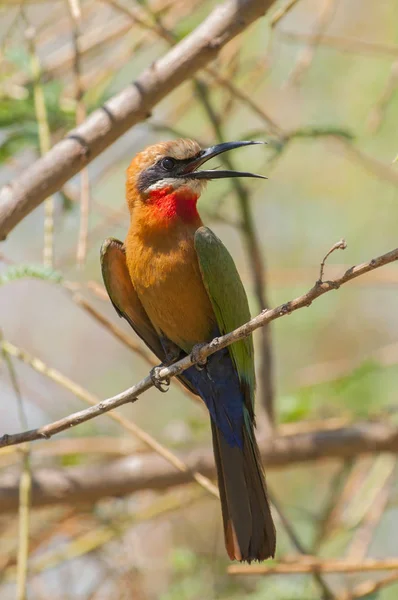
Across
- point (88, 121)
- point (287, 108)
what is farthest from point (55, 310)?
point (88, 121)

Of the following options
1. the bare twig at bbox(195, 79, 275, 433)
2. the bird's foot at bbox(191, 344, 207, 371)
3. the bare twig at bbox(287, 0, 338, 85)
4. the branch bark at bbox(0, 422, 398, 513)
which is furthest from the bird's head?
the branch bark at bbox(0, 422, 398, 513)

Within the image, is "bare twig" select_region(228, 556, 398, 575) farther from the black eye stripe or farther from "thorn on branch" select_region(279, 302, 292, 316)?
the black eye stripe

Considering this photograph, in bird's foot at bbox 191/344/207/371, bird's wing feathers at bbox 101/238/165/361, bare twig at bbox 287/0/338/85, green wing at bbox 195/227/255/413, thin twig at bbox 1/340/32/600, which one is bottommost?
thin twig at bbox 1/340/32/600

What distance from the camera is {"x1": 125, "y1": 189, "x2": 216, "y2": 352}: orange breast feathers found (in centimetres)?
336

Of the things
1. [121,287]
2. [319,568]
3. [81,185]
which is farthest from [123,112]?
[319,568]

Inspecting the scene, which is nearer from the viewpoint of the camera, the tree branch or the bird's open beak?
the tree branch

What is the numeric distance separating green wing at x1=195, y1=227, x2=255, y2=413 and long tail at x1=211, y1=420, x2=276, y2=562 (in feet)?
0.92

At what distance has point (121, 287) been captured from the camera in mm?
3510

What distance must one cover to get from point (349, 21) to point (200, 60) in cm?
427

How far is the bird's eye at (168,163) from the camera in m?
3.68

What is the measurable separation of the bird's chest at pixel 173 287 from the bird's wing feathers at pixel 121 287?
7 cm

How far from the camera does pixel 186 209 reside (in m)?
3.54

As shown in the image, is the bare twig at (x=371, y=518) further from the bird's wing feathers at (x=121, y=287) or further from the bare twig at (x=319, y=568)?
the bird's wing feathers at (x=121, y=287)

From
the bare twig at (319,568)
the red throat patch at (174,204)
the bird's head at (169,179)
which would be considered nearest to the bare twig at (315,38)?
the bird's head at (169,179)
